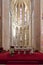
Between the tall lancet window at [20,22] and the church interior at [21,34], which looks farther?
the tall lancet window at [20,22]

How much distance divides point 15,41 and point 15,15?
18.5 feet

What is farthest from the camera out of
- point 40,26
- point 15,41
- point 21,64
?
point 15,41

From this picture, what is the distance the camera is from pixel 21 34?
35094 mm

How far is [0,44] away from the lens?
13.6 m

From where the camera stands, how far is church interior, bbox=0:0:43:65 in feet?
12.9

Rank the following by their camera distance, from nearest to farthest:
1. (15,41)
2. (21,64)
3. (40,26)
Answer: (21,64)
(40,26)
(15,41)

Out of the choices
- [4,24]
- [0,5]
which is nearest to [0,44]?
[4,24]

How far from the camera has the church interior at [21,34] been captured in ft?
12.9

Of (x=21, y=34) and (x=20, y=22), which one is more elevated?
(x=20, y=22)

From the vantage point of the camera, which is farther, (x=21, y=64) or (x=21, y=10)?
(x=21, y=10)

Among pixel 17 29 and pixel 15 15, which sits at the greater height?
pixel 15 15

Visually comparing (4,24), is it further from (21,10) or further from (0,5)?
(21,10)

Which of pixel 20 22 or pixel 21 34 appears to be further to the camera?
pixel 20 22

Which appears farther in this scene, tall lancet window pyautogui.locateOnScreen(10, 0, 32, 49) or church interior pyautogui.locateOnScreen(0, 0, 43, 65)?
tall lancet window pyautogui.locateOnScreen(10, 0, 32, 49)
